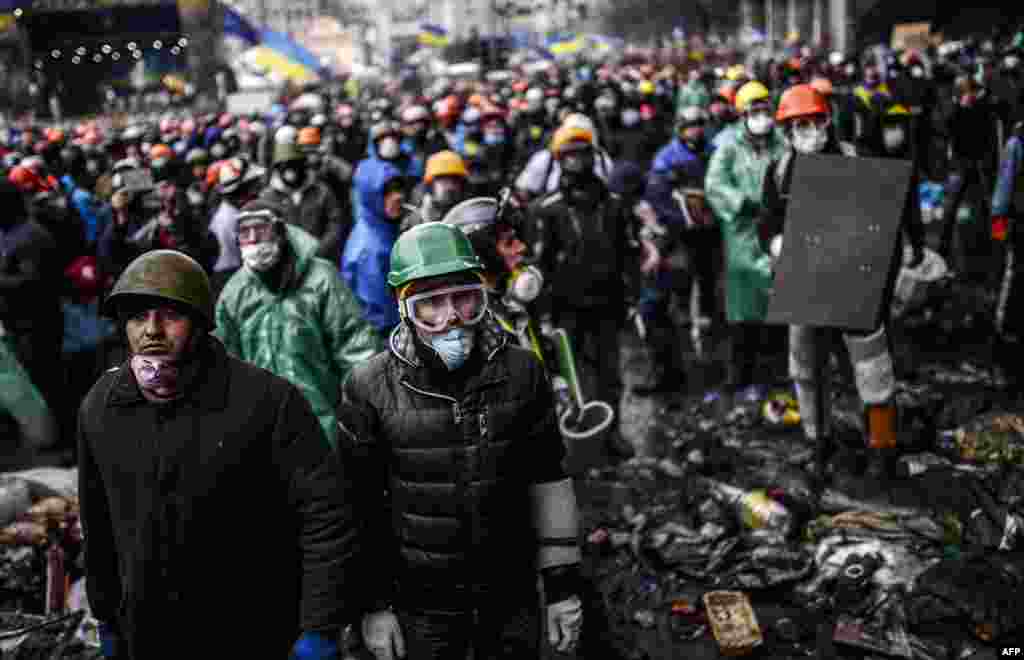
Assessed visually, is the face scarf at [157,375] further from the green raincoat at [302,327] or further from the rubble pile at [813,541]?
the rubble pile at [813,541]

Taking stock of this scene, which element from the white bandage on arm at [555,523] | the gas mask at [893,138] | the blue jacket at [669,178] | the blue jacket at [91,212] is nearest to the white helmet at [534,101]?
the gas mask at [893,138]

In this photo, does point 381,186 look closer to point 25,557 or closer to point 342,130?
point 25,557

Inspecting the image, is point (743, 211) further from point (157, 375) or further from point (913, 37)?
point (913, 37)

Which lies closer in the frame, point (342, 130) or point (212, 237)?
point (212, 237)

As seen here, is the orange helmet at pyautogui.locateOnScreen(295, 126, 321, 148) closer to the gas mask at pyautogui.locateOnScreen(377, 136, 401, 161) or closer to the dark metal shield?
the gas mask at pyautogui.locateOnScreen(377, 136, 401, 161)

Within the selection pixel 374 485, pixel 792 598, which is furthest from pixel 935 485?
pixel 374 485

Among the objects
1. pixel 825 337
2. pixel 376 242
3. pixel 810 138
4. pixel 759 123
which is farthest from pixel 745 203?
pixel 376 242

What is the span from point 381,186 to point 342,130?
1143 centimetres

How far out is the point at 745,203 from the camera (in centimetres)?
713

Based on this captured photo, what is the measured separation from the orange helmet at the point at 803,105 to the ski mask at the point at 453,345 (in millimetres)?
3403

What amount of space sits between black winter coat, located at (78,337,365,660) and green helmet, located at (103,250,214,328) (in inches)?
6.1

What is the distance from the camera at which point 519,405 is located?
2.92 meters

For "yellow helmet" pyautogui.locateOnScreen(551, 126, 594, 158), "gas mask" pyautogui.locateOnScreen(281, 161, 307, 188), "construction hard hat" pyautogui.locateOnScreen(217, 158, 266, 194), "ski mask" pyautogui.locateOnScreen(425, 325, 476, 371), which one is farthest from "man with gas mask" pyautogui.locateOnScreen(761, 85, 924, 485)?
"gas mask" pyautogui.locateOnScreen(281, 161, 307, 188)

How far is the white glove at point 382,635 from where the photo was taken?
2.91 metres
